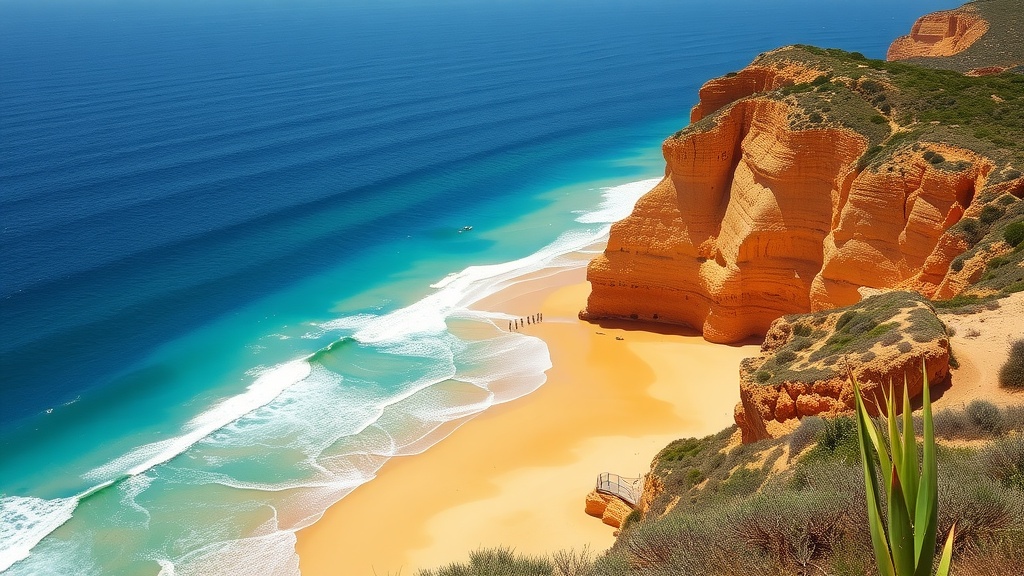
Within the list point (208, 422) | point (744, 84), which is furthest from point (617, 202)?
point (208, 422)

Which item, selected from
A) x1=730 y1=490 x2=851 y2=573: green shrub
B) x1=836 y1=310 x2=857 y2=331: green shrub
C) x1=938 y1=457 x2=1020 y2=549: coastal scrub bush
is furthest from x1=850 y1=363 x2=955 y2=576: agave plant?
x1=836 y1=310 x2=857 y2=331: green shrub

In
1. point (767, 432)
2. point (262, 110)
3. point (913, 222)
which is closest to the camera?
point (767, 432)

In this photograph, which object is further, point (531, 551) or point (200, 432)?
point (200, 432)

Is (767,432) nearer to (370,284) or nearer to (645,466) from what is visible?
(645,466)

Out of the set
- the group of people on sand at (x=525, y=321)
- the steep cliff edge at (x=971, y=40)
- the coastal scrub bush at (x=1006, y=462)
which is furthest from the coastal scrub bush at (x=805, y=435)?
the steep cliff edge at (x=971, y=40)

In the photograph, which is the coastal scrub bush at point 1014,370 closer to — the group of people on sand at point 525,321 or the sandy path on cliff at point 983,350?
the sandy path on cliff at point 983,350

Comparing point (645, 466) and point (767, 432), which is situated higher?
point (767, 432)

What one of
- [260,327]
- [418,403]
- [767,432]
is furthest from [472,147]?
[767,432]
